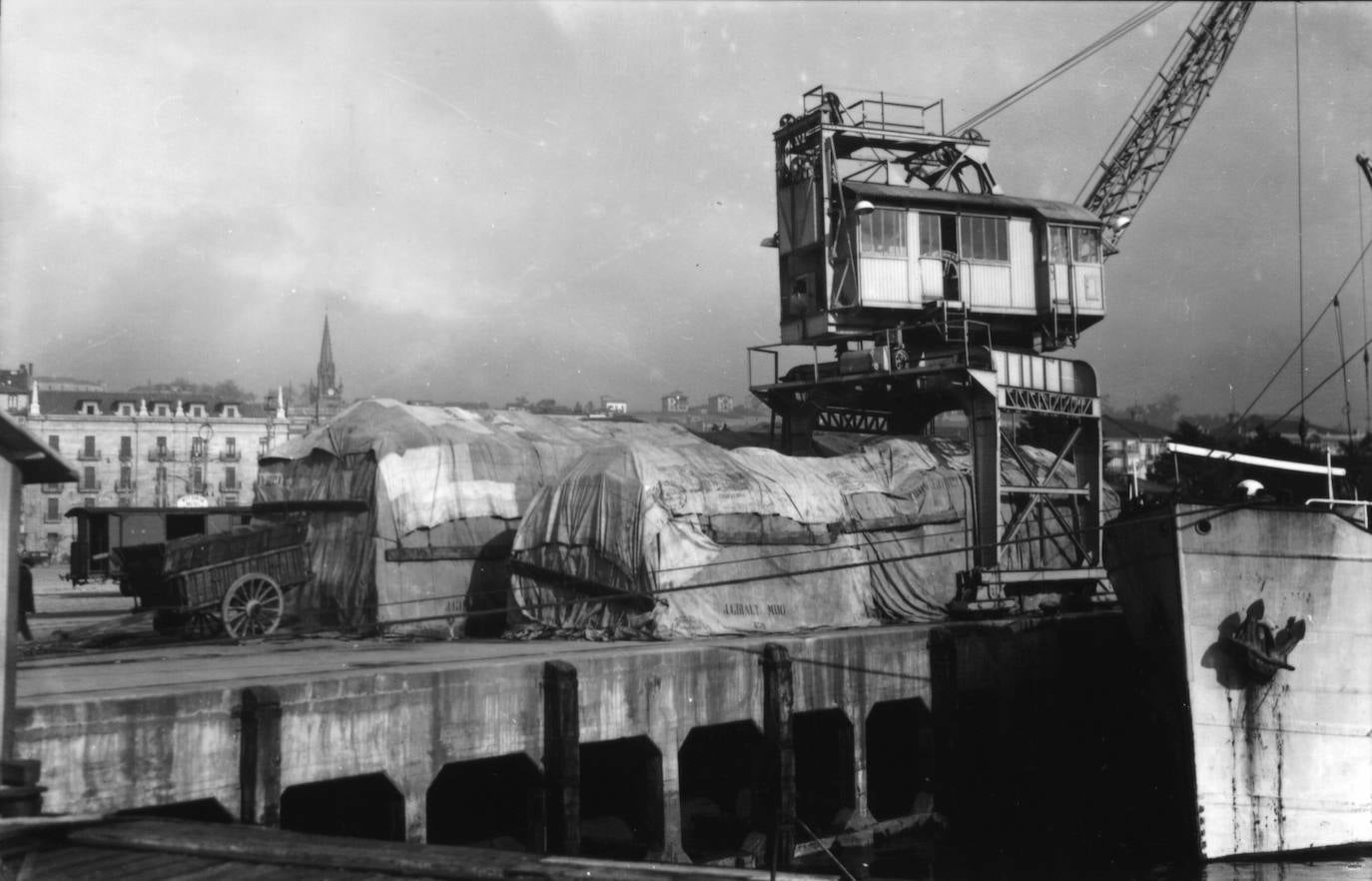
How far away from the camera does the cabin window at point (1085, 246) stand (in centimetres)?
3050

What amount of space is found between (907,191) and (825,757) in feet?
45.9

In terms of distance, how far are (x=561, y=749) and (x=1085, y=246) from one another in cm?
2186

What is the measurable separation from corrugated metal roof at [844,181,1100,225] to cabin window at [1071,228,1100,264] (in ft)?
0.96

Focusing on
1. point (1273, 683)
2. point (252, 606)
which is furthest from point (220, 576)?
point (1273, 683)

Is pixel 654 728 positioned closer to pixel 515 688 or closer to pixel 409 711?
pixel 515 688

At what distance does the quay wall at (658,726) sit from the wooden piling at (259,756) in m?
0.02

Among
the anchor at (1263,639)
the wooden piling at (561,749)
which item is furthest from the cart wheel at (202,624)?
the anchor at (1263,639)

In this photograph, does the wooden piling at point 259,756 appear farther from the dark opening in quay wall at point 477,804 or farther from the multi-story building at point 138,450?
the multi-story building at point 138,450

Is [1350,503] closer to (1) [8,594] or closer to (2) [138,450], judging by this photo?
(1) [8,594]

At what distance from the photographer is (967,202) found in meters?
29.0

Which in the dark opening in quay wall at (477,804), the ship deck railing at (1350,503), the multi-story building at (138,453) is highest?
the multi-story building at (138,453)

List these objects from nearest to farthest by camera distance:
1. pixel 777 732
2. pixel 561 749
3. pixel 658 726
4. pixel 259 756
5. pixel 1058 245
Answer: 1. pixel 259 756
2. pixel 561 749
3. pixel 658 726
4. pixel 777 732
5. pixel 1058 245

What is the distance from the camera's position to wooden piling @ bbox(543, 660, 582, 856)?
15.0m

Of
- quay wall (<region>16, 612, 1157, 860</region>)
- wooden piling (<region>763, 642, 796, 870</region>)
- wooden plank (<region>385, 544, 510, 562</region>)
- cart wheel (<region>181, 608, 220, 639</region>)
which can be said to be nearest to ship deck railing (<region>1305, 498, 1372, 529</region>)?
quay wall (<region>16, 612, 1157, 860</region>)
